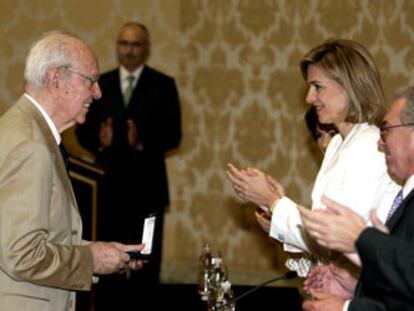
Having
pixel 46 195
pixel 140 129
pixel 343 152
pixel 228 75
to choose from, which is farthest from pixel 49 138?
pixel 228 75

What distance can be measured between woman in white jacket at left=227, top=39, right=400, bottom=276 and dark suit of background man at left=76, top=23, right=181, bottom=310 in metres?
2.92

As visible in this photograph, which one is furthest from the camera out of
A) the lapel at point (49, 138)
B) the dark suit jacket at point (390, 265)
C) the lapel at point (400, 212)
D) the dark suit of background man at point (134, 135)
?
the dark suit of background man at point (134, 135)

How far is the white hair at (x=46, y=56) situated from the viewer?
3439 millimetres

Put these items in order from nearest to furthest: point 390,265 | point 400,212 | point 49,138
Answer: point 390,265
point 400,212
point 49,138

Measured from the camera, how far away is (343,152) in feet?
11.8

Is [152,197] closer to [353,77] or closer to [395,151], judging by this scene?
[353,77]

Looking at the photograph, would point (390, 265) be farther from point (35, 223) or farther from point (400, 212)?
point (35, 223)

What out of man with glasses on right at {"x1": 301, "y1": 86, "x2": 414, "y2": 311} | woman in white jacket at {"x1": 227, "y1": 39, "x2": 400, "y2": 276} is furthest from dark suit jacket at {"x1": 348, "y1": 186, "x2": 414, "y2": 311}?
woman in white jacket at {"x1": 227, "y1": 39, "x2": 400, "y2": 276}

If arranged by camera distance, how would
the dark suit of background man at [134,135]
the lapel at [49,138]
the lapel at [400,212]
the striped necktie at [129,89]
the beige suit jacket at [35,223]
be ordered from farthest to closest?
the striped necktie at [129,89]
the dark suit of background man at [134,135]
the lapel at [49,138]
the beige suit jacket at [35,223]
the lapel at [400,212]

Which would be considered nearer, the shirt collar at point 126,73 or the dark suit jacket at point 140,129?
the dark suit jacket at point 140,129

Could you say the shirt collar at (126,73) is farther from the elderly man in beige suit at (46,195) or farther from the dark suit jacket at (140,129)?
the elderly man in beige suit at (46,195)

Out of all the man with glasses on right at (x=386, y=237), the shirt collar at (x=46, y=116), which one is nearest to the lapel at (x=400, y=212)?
the man with glasses on right at (x=386, y=237)

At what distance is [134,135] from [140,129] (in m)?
0.13

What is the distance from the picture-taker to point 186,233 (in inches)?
297
